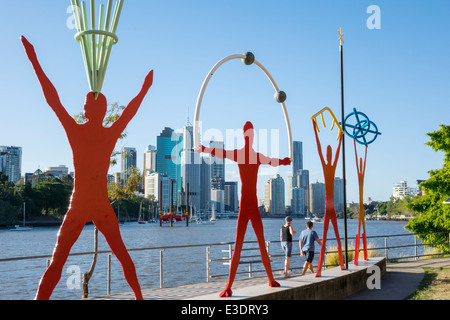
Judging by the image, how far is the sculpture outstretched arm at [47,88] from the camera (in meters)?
5.75

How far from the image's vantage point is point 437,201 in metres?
22.5

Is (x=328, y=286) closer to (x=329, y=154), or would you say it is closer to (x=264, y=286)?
(x=264, y=286)

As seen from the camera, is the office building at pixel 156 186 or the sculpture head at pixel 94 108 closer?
the sculpture head at pixel 94 108

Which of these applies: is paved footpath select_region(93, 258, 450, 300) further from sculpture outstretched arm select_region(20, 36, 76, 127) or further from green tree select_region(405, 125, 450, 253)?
green tree select_region(405, 125, 450, 253)

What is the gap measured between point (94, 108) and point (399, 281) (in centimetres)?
988

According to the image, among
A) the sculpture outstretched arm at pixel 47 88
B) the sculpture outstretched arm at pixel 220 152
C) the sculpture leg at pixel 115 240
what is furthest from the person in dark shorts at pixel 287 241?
the sculpture outstretched arm at pixel 47 88

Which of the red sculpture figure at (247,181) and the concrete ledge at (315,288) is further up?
the red sculpture figure at (247,181)

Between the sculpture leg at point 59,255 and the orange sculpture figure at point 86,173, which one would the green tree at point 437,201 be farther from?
the sculpture leg at point 59,255

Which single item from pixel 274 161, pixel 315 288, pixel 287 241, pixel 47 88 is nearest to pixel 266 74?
pixel 274 161

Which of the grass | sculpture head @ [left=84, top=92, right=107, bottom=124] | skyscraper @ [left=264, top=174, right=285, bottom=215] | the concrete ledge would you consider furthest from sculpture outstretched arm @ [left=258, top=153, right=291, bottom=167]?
skyscraper @ [left=264, top=174, right=285, bottom=215]

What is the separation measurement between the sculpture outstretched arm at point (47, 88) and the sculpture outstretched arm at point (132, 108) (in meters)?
0.62
